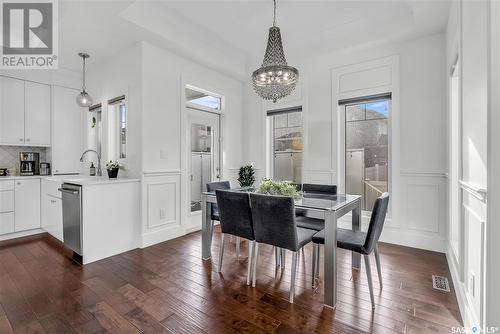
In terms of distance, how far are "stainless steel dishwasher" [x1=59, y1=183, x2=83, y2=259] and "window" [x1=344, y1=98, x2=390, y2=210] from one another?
3.84m

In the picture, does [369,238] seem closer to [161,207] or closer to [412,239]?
[412,239]

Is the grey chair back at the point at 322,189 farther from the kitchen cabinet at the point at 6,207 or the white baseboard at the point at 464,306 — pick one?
the kitchen cabinet at the point at 6,207

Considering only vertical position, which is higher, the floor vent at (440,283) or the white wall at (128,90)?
the white wall at (128,90)

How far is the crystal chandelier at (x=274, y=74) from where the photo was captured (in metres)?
2.56

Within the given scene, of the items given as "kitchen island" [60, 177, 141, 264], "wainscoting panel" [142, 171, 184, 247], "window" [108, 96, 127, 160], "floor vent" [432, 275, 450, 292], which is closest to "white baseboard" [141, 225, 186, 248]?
"wainscoting panel" [142, 171, 184, 247]

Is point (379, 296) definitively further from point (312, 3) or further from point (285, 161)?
point (312, 3)

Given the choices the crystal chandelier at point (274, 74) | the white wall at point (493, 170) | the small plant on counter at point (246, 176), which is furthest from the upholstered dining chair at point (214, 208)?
the white wall at point (493, 170)

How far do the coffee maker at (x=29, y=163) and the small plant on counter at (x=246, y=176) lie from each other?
3.71 metres

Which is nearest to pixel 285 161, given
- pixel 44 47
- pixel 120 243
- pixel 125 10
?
pixel 120 243

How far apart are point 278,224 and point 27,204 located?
13.9ft

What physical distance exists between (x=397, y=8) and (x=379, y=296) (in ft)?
11.4

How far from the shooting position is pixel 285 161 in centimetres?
474

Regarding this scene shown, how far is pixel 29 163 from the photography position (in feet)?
14.1

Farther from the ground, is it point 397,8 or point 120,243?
point 397,8
